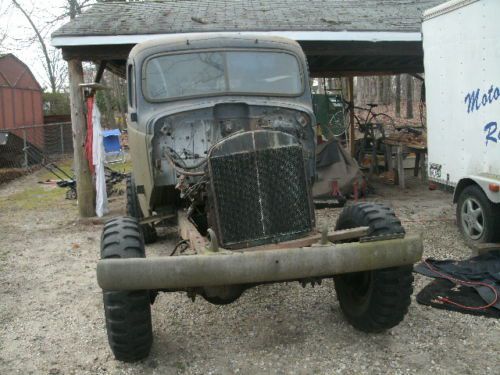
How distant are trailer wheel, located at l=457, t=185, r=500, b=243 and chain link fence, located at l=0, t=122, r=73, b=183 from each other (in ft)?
39.0

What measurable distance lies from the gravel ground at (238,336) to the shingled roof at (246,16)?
4.18 metres

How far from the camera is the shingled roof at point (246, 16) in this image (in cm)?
845

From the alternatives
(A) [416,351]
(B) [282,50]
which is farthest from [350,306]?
(B) [282,50]

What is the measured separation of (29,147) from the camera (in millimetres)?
16672

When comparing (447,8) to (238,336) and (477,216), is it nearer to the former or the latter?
(477,216)

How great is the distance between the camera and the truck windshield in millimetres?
4742

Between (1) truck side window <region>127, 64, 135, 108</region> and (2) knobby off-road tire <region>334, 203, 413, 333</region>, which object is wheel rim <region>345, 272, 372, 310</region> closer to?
(2) knobby off-road tire <region>334, 203, 413, 333</region>

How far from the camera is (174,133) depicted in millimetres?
4465

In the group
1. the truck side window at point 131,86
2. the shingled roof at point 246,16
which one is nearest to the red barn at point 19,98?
the shingled roof at point 246,16

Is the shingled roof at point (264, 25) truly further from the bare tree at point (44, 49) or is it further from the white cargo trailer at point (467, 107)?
the bare tree at point (44, 49)

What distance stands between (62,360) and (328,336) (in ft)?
6.52

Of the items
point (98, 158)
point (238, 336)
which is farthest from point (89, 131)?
point (238, 336)

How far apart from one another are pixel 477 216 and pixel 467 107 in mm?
1269

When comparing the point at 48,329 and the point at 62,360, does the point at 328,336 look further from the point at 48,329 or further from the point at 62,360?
the point at 48,329
